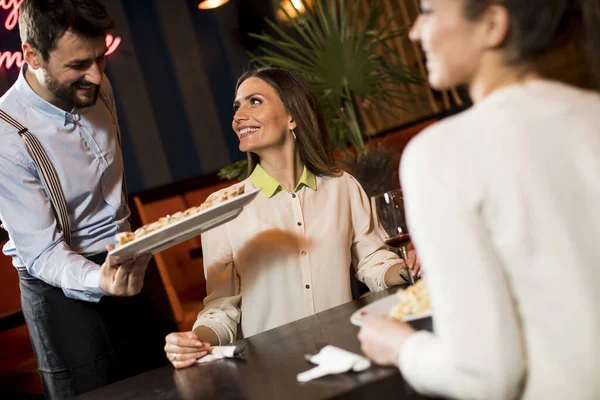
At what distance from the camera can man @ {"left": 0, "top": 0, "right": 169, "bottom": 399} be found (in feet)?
7.14

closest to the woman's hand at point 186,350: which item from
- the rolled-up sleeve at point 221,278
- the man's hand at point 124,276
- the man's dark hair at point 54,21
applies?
the man's hand at point 124,276

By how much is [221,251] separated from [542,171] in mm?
1493

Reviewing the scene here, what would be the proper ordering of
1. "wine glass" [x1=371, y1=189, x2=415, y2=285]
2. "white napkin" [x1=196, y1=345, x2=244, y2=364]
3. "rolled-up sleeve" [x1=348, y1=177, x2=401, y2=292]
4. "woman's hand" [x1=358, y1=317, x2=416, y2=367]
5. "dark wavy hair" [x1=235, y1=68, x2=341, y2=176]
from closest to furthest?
"woman's hand" [x1=358, y1=317, x2=416, y2=367] → "white napkin" [x1=196, y1=345, x2=244, y2=364] → "wine glass" [x1=371, y1=189, x2=415, y2=285] → "rolled-up sleeve" [x1=348, y1=177, x2=401, y2=292] → "dark wavy hair" [x1=235, y1=68, x2=341, y2=176]

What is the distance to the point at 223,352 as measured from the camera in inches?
62.1

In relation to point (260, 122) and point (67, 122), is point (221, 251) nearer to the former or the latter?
point (260, 122)

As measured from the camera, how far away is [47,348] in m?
2.23

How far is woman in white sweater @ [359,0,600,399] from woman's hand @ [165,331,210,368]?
0.81 metres

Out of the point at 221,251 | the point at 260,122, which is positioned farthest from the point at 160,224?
the point at 260,122

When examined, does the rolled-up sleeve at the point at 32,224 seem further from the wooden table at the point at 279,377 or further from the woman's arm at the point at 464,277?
the woman's arm at the point at 464,277

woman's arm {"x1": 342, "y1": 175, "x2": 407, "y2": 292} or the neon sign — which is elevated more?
the neon sign

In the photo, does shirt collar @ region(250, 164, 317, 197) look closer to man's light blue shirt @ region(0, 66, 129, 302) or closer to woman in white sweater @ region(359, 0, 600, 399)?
man's light blue shirt @ region(0, 66, 129, 302)

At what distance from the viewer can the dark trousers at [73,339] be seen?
222 centimetres

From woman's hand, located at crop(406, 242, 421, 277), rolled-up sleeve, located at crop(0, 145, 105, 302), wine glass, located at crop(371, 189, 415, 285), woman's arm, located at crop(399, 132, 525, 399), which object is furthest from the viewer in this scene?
rolled-up sleeve, located at crop(0, 145, 105, 302)

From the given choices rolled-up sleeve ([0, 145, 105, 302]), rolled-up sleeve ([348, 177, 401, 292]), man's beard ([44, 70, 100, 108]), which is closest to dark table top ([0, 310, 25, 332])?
rolled-up sleeve ([0, 145, 105, 302])
